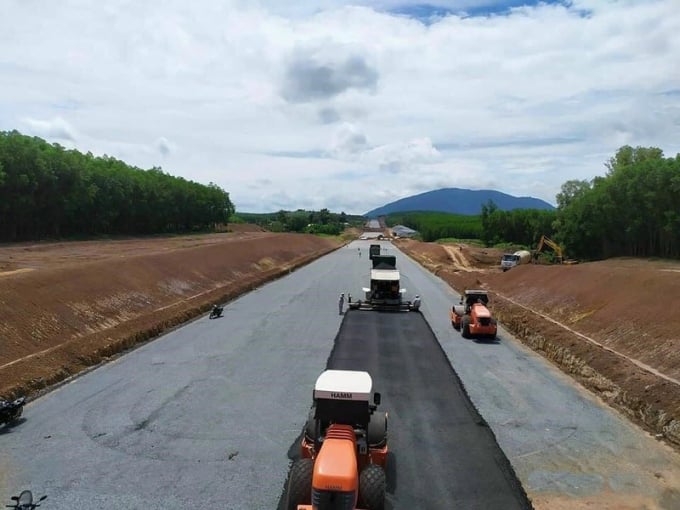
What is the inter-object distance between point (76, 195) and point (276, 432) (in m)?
69.6

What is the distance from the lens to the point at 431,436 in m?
15.6

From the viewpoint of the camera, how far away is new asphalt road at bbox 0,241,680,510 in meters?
12.8

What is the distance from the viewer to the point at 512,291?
46594mm

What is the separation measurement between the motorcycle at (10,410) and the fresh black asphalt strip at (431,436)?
7.65m

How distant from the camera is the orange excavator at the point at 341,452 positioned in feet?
30.4

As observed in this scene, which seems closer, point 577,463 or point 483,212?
point 577,463

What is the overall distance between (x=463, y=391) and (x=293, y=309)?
800 inches

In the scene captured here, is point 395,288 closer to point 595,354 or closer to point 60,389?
point 595,354

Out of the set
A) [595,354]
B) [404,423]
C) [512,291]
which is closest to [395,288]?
[512,291]

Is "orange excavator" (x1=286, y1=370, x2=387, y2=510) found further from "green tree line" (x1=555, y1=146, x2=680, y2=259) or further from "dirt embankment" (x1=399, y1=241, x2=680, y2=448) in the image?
"green tree line" (x1=555, y1=146, x2=680, y2=259)

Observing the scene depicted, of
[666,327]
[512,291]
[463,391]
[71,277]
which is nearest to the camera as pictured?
[463,391]

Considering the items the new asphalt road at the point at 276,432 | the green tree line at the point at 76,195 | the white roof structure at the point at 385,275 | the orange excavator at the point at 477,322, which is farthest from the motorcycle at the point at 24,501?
the green tree line at the point at 76,195

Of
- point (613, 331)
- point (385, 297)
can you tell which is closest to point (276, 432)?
point (613, 331)

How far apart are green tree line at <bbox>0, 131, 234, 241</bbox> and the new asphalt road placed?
49918mm
